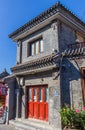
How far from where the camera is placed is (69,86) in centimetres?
848

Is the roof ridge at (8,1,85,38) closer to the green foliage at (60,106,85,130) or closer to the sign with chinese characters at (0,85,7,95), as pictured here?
the sign with chinese characters at (0,85,7,95)

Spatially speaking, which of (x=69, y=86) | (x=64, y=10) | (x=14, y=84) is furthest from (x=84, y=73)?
(x=14, y=84)

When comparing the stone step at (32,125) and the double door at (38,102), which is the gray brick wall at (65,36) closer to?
the double door at (38,102)

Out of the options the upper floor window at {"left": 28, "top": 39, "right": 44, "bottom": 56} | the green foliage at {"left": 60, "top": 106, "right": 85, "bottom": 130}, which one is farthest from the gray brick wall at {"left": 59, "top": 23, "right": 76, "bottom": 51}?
the green foliage at {"left": 60, "top": 106, "right": 85, "bottom": 130}

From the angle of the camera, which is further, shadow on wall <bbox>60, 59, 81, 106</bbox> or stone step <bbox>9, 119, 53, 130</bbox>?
stone step <bbox>9, 119, 53, 130</bbox>

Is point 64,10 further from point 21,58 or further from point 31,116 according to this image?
point 31,116

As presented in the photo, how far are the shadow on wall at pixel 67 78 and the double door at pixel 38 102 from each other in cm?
172

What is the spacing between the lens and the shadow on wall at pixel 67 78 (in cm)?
839

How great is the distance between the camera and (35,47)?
39.5ft

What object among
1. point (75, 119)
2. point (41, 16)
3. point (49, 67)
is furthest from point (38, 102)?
point (41, 16)

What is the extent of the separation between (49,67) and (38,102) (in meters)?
2.83

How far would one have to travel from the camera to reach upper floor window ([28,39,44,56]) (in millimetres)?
11512

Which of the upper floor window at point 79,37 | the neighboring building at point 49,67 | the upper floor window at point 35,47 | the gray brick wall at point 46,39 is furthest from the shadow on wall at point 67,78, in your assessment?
the upper floor window at point 79,37

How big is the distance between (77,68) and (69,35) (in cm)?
338
